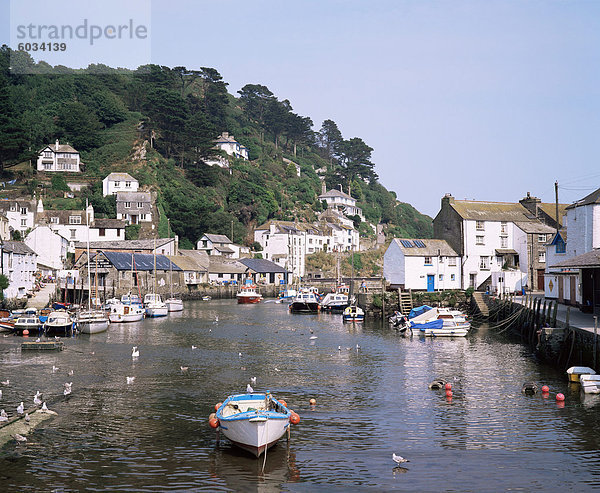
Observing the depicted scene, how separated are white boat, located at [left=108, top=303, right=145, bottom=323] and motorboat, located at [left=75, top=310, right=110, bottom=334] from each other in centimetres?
870

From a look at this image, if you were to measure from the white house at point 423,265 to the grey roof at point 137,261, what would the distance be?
43.4 metres

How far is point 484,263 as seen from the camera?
76438 mm

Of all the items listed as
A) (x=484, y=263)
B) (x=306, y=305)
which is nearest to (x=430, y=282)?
(x=484, y=263)

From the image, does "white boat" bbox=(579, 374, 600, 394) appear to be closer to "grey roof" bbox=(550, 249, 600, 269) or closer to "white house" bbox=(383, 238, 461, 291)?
"grey roof" bbox=(550, 249, 600, 269)

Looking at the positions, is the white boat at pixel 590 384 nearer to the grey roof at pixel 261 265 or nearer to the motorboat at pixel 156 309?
the motorboat at pixel 156 309

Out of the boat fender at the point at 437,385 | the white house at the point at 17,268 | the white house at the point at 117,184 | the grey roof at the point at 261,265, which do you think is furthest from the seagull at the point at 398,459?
the white house at the point at 117,184

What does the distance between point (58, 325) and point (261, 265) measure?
81380 mm

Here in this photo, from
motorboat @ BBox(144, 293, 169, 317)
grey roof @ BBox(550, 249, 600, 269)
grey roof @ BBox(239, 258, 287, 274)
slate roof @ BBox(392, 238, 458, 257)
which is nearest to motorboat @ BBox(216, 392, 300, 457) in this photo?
grey roof @ BBox(550, 249, 600, 269)

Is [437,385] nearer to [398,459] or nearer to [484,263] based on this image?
[398,459]

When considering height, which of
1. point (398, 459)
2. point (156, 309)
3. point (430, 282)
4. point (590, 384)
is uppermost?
point (430, 282)

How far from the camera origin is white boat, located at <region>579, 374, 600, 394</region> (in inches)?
1188

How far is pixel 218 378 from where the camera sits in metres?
36.4

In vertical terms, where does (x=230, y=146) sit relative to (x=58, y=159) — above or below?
above

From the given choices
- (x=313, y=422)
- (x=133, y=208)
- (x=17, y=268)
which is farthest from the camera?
(x=133, y=208)
